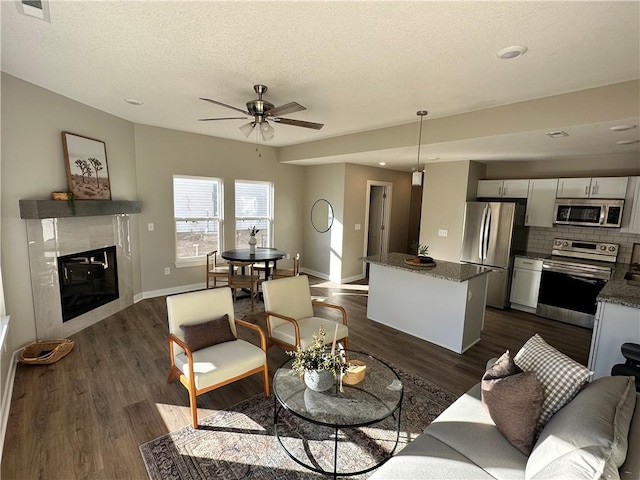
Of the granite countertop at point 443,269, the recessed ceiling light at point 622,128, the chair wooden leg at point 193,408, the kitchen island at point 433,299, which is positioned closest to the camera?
the chair wooden leg at point 193,408

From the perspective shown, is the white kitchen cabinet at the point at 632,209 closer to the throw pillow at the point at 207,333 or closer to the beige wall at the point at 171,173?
the throw pillow at the point at 207,333

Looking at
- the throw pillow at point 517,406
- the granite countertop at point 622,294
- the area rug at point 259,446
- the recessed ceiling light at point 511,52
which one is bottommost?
the area rug at point 259,446

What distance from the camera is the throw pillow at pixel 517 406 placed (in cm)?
157

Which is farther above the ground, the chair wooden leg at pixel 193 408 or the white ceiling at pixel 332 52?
the white ceiling at pixel 332 52

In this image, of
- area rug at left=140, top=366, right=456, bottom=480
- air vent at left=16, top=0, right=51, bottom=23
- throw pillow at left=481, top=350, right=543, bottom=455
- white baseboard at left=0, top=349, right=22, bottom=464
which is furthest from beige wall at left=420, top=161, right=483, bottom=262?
white baseboard at left=0, top=349, right=22, bottom=464

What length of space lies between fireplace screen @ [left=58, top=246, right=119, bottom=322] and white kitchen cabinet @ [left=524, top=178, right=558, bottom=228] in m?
6.31

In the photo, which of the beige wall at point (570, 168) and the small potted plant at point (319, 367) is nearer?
the small potted plant at point (319, 367)

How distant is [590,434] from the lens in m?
1.24

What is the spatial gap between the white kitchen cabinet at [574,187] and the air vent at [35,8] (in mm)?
5908

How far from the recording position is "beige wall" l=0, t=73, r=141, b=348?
9.82ft

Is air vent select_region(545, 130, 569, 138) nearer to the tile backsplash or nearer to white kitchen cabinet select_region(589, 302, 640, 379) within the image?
white kitchen cabinet select_region(589, 302, 640, 379)

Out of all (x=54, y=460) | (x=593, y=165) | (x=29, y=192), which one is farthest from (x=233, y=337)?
(x=593, y=165)

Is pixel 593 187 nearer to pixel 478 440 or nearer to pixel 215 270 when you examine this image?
pixel 478 440

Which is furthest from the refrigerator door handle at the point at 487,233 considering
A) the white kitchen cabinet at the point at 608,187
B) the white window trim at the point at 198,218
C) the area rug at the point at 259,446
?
the white window trim at the point at 198,218
